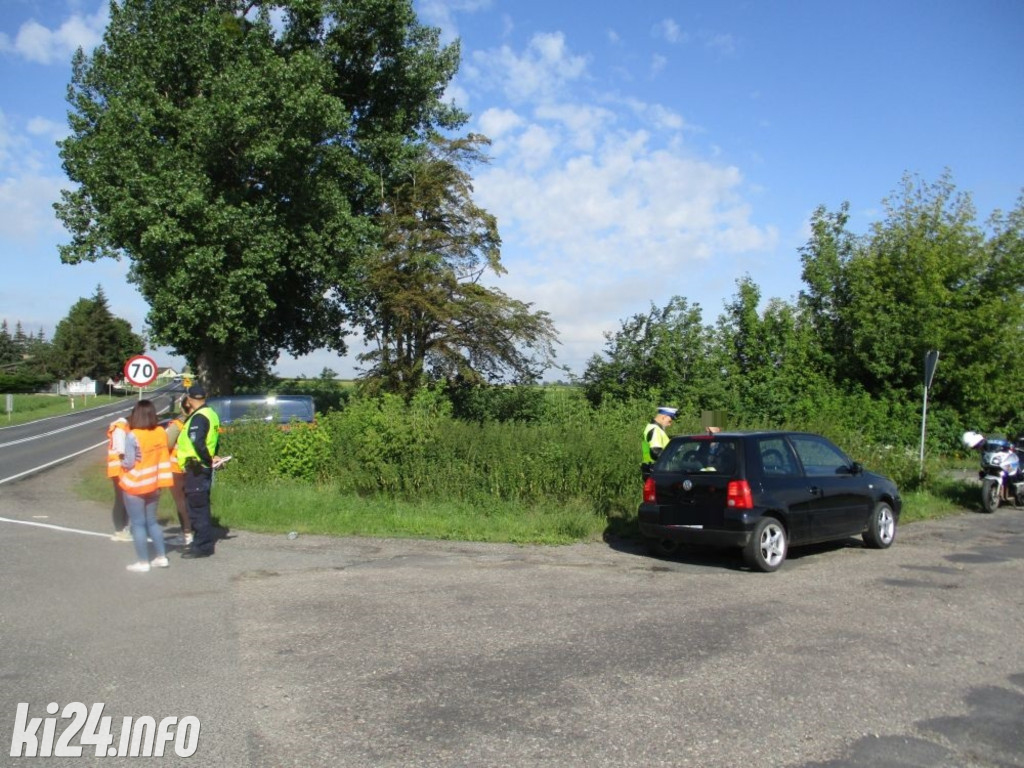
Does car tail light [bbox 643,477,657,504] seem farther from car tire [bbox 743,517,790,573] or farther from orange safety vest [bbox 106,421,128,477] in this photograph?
orange safety vest [bbox 106,421,128,477]

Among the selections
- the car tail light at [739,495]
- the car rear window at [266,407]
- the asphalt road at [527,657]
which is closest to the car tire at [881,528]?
the asphalt road at [527,657]

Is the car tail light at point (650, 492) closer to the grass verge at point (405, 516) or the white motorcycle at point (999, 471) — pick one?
the grass verge at point (405, 516)

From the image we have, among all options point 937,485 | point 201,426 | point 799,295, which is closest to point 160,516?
point 201,426

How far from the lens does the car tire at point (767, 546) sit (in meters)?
9.26

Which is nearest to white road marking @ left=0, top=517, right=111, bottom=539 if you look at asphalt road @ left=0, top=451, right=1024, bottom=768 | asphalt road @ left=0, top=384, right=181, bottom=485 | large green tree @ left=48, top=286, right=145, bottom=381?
asphalt road @ left=0, top=451, right=1024, bottom=768

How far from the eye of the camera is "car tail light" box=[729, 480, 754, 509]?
9399 millimetres

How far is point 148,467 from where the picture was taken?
898 cm

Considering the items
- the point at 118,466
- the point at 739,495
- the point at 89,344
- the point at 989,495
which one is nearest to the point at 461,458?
the point at 118,466

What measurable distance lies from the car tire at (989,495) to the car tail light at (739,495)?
7.98 meters

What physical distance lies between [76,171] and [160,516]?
16.2m

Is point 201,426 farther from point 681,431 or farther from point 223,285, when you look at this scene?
point 223,285

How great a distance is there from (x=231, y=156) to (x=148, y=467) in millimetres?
17421

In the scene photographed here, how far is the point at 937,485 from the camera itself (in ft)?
55.7

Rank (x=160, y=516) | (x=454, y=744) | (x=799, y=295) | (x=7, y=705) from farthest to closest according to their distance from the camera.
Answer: (x=799, y=295) → (x=160, y=516) → (x=7, y=705) → (x=454, y=744)
